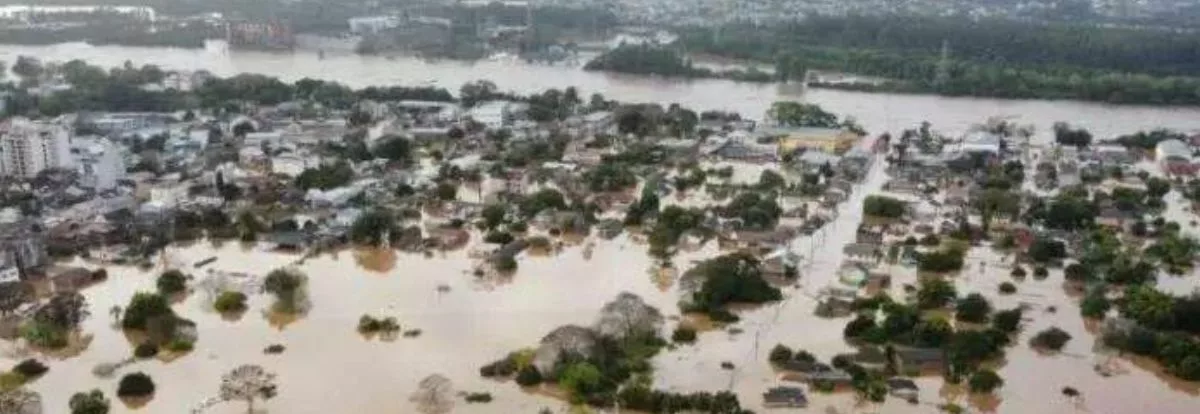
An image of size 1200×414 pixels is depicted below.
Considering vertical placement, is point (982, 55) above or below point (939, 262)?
above

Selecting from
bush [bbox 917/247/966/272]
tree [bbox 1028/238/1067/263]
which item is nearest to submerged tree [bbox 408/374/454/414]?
bush [bbox 917/247/966/272]

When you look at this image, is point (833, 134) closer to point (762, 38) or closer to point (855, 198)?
point (855, 198)

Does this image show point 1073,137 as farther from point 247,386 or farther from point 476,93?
point 247,386

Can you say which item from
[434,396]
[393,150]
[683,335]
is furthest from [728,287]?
[393,150]

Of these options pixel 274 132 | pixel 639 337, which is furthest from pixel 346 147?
pixel 639 337

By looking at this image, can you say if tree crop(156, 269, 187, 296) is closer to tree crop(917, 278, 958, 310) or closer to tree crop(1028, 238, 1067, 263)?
tree crop(917, 278, 958, 310)

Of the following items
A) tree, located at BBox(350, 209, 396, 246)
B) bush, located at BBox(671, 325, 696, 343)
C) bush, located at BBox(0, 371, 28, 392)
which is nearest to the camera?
bush, located at BBox(0, 371, 28, 392)
